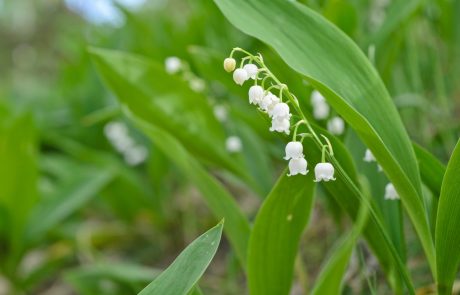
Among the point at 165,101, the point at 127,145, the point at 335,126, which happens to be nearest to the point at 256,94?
the point at 335,126

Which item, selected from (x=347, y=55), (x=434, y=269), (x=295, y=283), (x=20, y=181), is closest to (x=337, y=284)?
(x=434, y=269)

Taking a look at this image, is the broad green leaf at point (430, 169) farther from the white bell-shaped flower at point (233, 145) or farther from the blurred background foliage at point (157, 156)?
the white bell-shaped flower at point (233, 145)

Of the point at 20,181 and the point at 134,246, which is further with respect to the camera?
the point at 134,246

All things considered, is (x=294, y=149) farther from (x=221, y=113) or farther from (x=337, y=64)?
(x=221, y=113)

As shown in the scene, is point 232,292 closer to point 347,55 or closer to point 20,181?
point 20,181

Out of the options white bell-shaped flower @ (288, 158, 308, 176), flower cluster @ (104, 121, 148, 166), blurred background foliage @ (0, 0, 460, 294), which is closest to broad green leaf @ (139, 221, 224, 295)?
white bell-shaped flower @ (288, 158, 308, 176)

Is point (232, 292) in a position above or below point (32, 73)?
above

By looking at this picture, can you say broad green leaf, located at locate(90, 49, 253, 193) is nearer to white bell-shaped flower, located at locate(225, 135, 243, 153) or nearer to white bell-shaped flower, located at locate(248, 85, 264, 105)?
white bell-shaped flower, located at locate(225, 135, 243, 153)

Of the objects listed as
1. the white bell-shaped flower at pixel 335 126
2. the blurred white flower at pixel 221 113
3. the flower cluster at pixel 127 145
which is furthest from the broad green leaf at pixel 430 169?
the flower cluster at pixel 127 145

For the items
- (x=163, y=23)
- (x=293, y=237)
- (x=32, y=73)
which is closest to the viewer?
(x=293, y=237)
